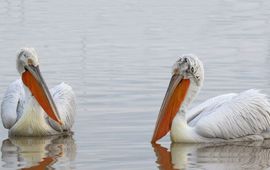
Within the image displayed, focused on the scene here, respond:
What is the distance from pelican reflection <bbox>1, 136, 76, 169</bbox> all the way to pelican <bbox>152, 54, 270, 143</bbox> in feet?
2.76

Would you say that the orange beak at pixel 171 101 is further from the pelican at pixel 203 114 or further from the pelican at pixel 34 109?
the pelican at pixel 34 109

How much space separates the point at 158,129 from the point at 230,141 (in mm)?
660

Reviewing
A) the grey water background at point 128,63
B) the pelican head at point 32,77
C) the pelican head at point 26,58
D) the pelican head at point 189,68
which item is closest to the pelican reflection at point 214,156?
the grey water background at point 128,63

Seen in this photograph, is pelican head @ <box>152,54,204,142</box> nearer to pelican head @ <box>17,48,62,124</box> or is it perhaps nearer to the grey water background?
the grey water background

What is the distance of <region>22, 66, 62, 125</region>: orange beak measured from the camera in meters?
8.96

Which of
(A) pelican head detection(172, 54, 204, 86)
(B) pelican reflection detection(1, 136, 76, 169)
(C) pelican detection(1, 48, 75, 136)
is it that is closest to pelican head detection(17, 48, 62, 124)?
(C) pelican detection(1, 48, 75, 136)

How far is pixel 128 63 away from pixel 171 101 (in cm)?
413

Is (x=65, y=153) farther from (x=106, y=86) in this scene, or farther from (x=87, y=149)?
(x=106, y=86)

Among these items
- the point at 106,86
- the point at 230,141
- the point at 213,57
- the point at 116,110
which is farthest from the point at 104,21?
the point at 230,141

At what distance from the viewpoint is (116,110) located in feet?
31.8

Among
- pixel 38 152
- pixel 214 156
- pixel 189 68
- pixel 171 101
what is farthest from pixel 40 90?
pixel 214 156

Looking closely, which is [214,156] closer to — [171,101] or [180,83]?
[171,101]

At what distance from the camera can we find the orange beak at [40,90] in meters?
8.96

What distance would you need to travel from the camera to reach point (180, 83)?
28.9 ft
